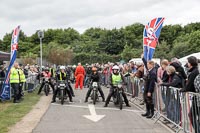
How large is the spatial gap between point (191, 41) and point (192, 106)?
6308 cm

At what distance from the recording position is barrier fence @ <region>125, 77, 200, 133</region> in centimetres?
813

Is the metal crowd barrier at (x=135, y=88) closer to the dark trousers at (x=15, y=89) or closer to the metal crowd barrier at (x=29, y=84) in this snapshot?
the dark trousers at (x=15, y=89)

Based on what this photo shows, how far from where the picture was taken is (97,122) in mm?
11391

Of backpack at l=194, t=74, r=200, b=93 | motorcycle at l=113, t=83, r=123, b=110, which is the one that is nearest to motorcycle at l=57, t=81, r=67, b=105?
motorcycle at l=113, t=83, r=123, b=110

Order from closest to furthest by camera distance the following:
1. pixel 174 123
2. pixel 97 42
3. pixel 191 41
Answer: pixel 174 123, pixel 191 41, pixel 97 42

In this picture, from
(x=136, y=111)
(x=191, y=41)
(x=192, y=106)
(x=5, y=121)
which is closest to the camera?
(x=192, y=106)

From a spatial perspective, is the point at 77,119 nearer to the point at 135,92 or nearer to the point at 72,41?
the point at 135,92

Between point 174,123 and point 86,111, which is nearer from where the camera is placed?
point 174,123

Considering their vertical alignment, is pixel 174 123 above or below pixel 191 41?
below

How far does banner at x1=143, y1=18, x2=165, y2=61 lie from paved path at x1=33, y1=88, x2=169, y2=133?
7.57 ft

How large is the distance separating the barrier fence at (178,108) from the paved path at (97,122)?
1.30 feet

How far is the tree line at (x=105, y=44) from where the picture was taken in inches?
2470

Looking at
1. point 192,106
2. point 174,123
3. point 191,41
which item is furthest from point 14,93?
point 191,41

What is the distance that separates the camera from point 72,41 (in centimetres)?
9356
